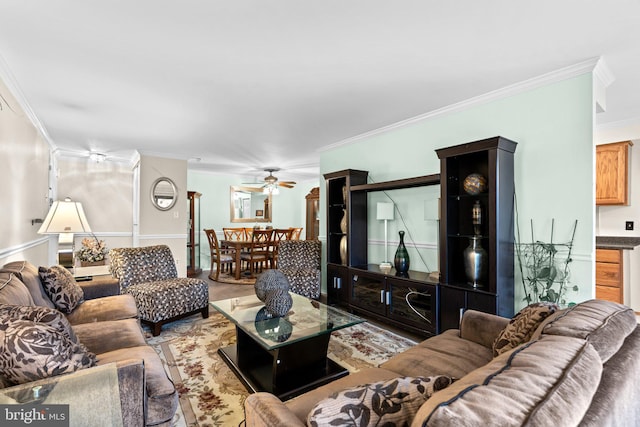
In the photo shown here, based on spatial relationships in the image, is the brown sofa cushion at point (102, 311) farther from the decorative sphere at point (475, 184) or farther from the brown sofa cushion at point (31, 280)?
the decorative sphere at point (475, 184)

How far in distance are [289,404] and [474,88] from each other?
113 inches

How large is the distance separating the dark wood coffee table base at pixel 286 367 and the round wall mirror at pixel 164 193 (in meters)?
3.84

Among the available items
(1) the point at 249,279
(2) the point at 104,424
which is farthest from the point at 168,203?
(2) the point at 104,424

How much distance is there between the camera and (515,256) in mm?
2766

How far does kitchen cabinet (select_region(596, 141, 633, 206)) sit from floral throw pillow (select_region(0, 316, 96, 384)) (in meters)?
5.27

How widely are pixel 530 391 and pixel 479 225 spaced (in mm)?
2360

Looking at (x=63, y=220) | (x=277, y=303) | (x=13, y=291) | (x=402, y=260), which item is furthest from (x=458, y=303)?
(x=63, y=220)

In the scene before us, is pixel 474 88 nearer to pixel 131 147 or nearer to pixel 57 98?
pixel 57 98

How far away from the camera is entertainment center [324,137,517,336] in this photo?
8.50 ft

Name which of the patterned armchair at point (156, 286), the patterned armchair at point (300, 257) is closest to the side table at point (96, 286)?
the patterned armchair at point (156, 286)

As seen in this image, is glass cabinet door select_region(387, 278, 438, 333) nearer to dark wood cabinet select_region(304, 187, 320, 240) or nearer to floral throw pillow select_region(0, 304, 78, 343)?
floral throw pillow select_region(0, 304, 78, 343)

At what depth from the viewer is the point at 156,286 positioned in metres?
3.34

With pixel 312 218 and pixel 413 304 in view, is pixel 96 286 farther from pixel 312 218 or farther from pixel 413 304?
pixel 312 218

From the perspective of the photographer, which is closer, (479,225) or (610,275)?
(479,225)
